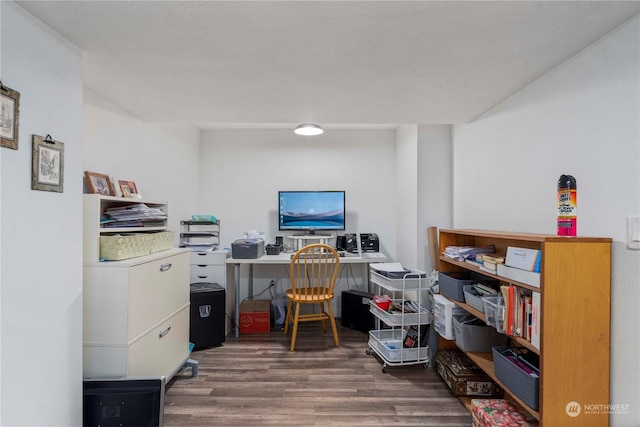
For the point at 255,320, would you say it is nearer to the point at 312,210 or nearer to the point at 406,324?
the point at 312,210

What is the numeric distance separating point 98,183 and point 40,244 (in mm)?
841

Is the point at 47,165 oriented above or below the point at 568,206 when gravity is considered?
above

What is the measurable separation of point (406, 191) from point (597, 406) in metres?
2.14

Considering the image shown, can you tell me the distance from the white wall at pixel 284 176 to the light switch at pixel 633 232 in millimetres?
2469

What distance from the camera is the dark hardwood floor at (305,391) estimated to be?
5.74 ft

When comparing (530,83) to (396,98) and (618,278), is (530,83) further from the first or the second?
(618,278)

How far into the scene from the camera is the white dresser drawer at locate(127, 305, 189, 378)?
163 centimetres

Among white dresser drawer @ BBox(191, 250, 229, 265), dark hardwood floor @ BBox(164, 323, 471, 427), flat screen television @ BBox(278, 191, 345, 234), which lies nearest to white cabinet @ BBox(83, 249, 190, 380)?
dark hardwood floor @ BBox(164, 323, 471, 427)

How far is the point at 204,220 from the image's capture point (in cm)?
306

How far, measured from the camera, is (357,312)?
10.3 feet

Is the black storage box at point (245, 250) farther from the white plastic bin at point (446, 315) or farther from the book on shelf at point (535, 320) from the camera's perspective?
the book on shelf at point (535, 320)

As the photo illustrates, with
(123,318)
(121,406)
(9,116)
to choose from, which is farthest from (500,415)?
(9,116)

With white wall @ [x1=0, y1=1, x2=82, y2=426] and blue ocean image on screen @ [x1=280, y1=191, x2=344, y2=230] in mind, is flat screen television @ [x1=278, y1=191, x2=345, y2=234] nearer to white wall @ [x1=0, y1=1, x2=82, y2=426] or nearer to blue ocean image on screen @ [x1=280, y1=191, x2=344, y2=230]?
blue ocean image on screen @ [x1=280, y1=191, x2=344, y2=230]

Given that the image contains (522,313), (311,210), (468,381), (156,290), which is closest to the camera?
(522,313)
